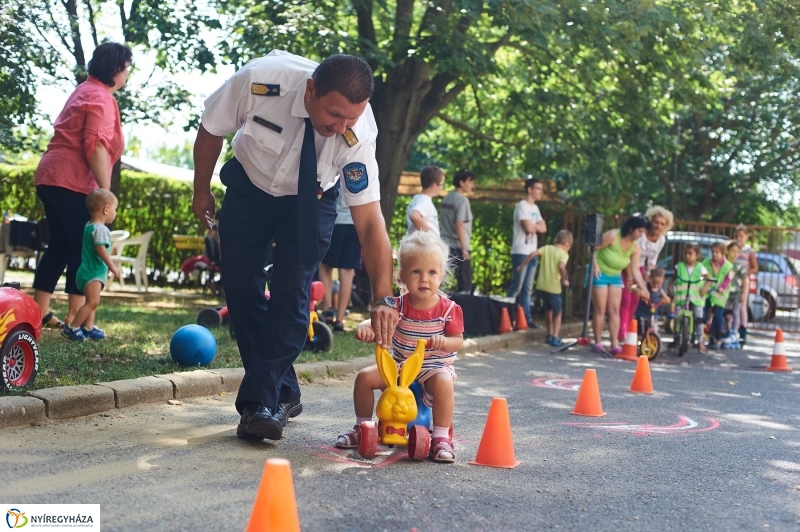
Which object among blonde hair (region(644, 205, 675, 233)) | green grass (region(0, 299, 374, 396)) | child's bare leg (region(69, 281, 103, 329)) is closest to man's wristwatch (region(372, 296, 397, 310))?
green grass (region(0, 299, 374, 396))

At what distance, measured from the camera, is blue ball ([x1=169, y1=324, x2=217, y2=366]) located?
740cm

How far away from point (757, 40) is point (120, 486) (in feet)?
42.1

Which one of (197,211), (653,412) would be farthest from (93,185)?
(653,412)

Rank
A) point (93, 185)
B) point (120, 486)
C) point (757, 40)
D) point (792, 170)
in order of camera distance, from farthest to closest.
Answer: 1. point (792, 170)
2. point (757, 40)
3. point (93, 185)
4. point (120, 486)

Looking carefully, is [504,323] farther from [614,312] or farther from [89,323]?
[89,323]

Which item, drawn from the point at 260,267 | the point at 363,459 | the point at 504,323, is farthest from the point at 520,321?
the point at 363,459

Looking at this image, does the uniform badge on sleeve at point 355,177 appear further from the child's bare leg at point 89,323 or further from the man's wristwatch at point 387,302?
the child's bare leg at point 89,323

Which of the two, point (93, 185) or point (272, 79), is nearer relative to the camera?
point (272, 79)

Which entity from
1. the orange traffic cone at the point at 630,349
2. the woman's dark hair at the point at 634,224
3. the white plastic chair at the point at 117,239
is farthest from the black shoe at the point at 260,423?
the white plastic chair at the point at 117,239

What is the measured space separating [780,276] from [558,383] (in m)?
13.7

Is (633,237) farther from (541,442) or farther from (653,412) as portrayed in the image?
(541,442)

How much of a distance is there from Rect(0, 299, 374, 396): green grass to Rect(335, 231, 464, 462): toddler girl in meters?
1.92

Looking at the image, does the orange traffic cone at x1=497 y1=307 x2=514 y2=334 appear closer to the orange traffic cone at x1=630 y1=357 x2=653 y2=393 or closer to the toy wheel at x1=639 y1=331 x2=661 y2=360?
the toy wheel at x1=639 y1=331 x2=661 y2=360

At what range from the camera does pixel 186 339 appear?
740cm
